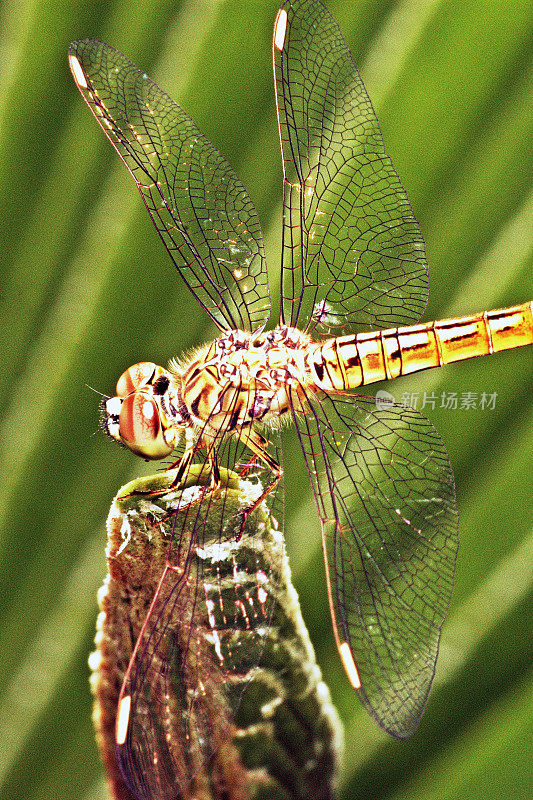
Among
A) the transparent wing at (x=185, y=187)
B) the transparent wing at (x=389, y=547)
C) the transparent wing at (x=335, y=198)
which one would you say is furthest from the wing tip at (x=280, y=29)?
the transparent wing at (x=389, y=547)

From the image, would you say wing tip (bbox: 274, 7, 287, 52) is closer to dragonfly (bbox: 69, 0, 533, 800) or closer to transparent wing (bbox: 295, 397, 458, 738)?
dragonfly (bbox: 69, 0, 533, 800)

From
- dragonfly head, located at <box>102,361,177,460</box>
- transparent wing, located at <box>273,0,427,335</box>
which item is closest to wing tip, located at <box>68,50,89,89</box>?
transparent wing, located at <box>273,0,427,335</box>

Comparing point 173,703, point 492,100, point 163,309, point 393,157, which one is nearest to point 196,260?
point 163,309

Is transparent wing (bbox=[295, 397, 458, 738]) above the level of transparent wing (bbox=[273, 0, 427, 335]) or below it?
below

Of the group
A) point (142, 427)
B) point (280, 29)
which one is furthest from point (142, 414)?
point (280, 29)

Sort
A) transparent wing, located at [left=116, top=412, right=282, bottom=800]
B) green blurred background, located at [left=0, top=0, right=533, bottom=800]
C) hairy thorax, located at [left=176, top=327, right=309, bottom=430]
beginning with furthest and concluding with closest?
1. hairy thorax, located at [left=176, top=327, right=309, bottom=430]
2. green blurred background, located at [left=0, top=0, right=533, bottom=800]
3. transparent wing, located at [left=116, top=412, right=282, bottom=800]

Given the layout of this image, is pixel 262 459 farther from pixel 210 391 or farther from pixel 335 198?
pixel 335 198

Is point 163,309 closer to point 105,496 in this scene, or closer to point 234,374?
point 234,374

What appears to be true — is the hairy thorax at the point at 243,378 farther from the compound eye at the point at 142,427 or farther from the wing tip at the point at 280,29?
the wing tip at the point at 280,29
